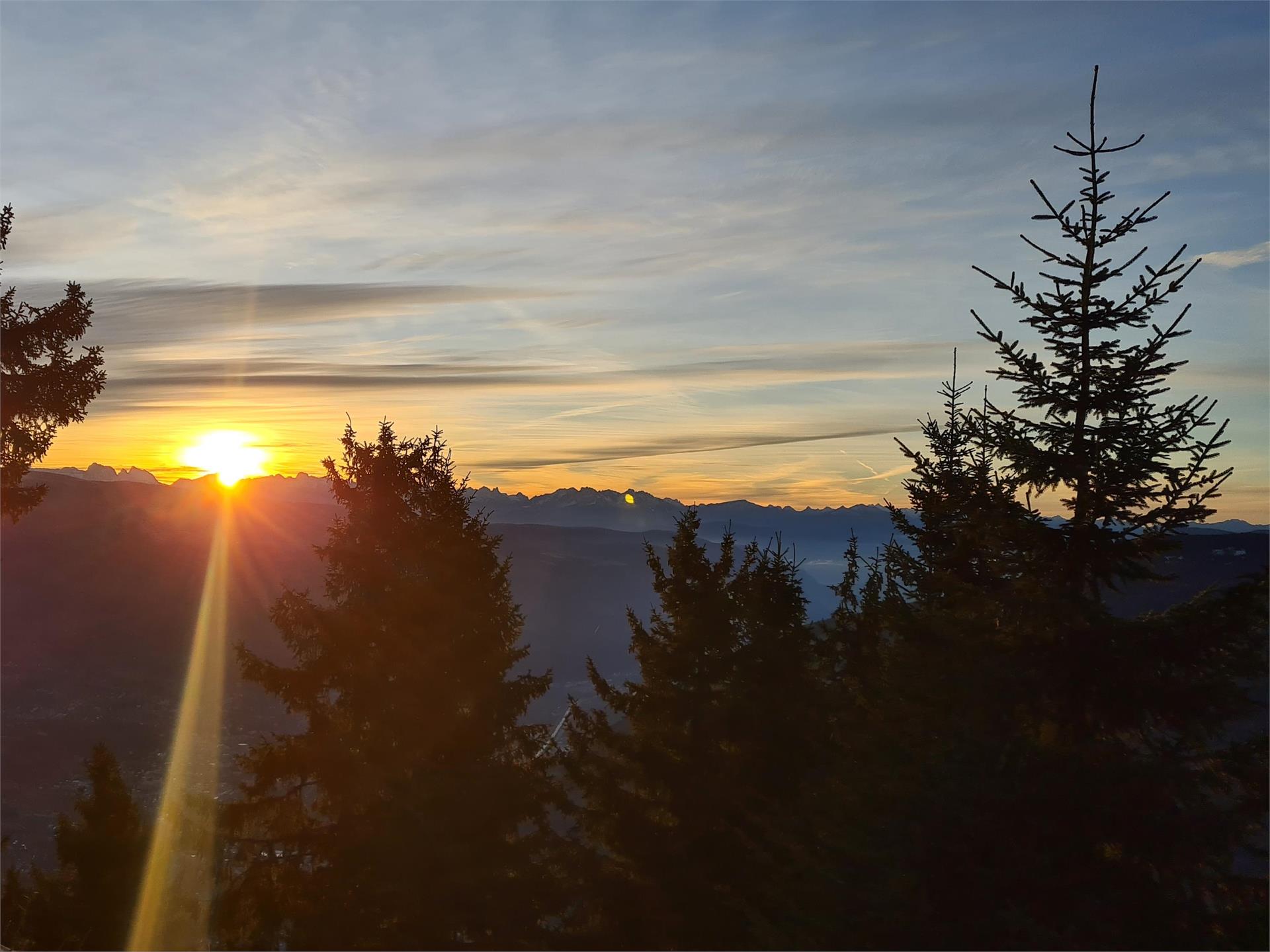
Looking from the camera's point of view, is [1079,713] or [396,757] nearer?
[1079,713]

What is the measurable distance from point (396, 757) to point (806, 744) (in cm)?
859

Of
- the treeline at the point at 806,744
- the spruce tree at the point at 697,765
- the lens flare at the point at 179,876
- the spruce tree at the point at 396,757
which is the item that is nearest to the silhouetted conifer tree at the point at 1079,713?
the treeline at the point at 806,744

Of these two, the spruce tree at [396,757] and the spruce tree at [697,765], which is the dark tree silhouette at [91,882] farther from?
the spruce tree at [697,765]

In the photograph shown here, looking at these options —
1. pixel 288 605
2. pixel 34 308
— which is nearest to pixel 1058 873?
pixel 288 605

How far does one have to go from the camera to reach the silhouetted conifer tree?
9.99 meters

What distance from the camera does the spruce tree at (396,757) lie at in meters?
17.8

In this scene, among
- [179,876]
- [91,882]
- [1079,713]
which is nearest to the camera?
[1079,713]

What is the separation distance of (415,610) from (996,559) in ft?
38.5

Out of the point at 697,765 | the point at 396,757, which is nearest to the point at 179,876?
the point at 396,757

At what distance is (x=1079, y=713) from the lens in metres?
11.4

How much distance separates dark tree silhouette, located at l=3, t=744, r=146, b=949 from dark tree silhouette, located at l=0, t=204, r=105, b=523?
15108 millimetres

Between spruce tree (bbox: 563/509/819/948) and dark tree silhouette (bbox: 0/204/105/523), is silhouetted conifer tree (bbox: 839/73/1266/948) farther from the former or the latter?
dark tree silhouette (bbox: 0/204/105/523)

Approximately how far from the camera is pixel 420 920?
17703 mm

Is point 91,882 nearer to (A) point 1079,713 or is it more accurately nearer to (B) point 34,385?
(B) point 34,385
